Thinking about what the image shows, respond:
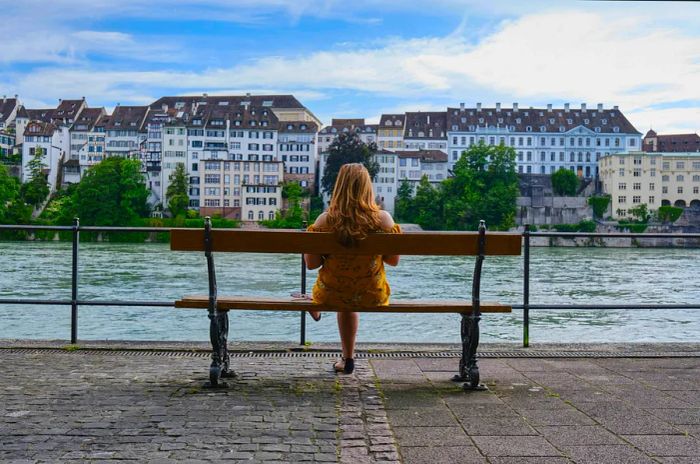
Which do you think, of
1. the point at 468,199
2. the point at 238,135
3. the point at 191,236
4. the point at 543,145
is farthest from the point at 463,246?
the point at 543,145

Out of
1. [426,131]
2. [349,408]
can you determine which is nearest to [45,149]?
[426,131]

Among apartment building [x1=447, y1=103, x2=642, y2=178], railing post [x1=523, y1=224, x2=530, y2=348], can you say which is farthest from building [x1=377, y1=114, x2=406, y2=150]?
railing post [x1=523, y1=224, x2=530, y2=348]

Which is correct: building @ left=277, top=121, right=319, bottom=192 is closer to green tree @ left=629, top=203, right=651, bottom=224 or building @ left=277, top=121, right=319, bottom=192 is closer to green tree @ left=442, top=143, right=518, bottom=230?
green tree @ left=442, top=143, right=518, bottom=230

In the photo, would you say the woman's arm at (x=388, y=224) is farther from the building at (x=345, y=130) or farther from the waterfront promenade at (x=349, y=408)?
the building at (x=345, y=130)

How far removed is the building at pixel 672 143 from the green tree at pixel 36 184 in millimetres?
83833

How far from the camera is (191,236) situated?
4.31 meters

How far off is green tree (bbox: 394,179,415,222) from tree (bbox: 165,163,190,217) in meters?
24.6

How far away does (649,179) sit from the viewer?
344 feet

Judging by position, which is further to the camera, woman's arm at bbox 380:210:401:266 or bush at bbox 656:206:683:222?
bush at bbox 656:206:683:222

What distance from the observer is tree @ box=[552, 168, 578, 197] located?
103 meters

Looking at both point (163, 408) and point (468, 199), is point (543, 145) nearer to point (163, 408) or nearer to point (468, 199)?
point (468, 199)

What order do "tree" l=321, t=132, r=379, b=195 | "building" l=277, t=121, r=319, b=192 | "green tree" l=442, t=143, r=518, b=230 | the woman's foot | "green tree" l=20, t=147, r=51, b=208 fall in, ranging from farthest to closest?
"building" l=277, t=121, r=319, b=192, "green tree" l=20, t=147, r=51, b=208, "green tree" l=442, t=143, r=518, b=230, "tree" l=321, t=132, r=379, b=195, the woman's foot

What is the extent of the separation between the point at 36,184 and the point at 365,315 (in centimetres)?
8782

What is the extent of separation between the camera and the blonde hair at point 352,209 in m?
4.25
